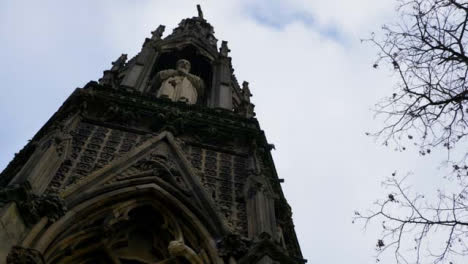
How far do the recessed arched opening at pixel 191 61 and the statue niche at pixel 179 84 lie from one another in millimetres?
1433

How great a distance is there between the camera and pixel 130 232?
32.7 feet

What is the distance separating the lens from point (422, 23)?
24.5 feet

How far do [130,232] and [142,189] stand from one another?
842 millimetres

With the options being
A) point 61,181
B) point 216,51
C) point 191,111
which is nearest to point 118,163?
point 61,181

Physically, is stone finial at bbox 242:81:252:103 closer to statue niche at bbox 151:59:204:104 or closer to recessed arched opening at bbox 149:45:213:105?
recessed arched opening at bbox 149:45:213:105

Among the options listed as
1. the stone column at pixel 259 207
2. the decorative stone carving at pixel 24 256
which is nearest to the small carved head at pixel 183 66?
the stone column at pixel 259 207

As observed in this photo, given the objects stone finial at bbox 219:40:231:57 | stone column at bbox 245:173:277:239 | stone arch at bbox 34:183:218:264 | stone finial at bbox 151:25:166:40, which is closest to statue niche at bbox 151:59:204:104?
stone finial at bbox 219:40:231:57

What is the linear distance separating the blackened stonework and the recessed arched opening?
23.1ft

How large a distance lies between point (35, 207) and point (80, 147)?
3.33 metres

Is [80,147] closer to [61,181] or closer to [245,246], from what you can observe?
[61,181]

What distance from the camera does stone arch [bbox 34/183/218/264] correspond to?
351 inches

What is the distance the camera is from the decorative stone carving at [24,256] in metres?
7.68

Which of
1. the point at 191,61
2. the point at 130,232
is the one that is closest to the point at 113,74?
the point at 191,61

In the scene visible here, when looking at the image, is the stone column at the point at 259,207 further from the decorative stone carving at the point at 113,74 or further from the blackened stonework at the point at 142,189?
the decorative stone carving at the point at 113,74
